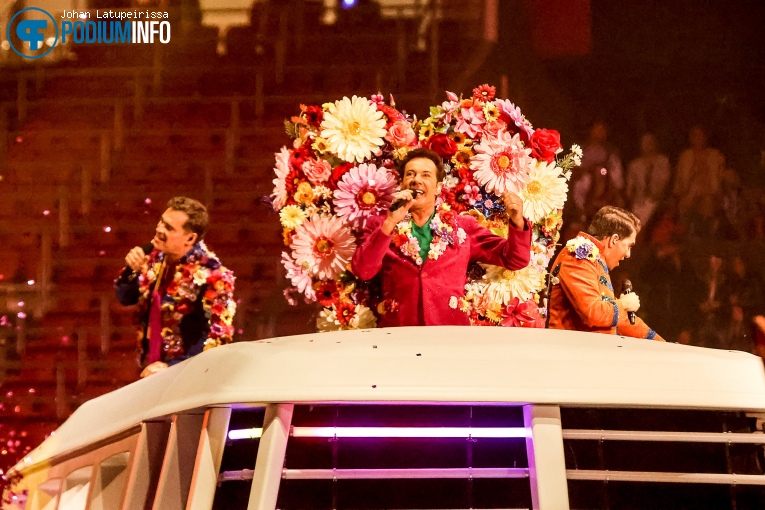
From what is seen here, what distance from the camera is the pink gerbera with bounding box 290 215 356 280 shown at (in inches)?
141

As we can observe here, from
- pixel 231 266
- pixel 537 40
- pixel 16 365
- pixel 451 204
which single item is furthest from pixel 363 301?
pixel 16 365

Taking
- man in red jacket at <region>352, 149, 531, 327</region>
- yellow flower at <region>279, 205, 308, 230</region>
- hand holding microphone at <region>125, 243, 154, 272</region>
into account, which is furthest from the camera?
hand holding microphone at <region>125, 243, 154, 272</region>

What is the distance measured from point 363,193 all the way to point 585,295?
106cm

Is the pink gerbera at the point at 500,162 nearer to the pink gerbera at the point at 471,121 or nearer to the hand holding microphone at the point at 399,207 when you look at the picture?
the pink gerbera at the point at 471,121

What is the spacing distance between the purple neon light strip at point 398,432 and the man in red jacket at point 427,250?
6.60ft

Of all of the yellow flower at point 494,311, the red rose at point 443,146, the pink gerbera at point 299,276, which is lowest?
the yellow flower at point 494,311

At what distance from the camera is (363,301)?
3.67 meters

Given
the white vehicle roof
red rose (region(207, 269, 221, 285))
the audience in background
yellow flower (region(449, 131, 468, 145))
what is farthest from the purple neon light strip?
the audience in background

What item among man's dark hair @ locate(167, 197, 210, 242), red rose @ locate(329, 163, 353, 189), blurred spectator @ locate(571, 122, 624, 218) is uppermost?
blurred spectator @ locate(571, 122, 624, 218)

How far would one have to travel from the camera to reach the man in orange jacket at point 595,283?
150 inches

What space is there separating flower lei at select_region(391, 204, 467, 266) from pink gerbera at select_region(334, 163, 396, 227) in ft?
0.40

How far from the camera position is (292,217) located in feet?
11.8

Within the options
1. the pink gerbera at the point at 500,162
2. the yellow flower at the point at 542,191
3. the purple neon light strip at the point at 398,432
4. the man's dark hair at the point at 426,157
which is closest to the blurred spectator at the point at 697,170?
the yellow flower at the point at 542,191

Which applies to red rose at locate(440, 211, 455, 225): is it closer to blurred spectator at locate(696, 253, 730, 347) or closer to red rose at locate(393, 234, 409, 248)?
red rose at locate(393, 234, 409, 248)
